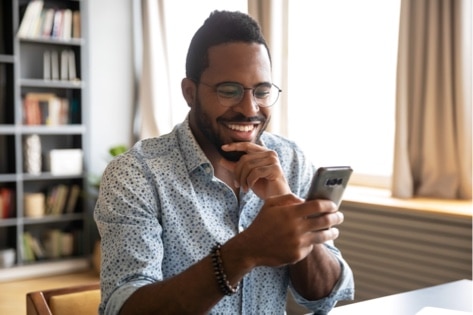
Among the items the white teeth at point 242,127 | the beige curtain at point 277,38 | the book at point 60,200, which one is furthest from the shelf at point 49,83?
the white teeth at point 242,127

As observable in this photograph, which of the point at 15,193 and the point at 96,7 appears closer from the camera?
the point at 15,193

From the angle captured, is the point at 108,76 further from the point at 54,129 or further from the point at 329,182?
the point at 329,182

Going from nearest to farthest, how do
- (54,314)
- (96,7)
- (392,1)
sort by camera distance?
(54,314) → (392,1) → (96,7)

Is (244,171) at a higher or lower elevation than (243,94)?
lower

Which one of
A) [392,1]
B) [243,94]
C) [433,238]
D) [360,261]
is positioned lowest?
[360,261]

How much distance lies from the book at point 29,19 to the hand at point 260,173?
3498 mm

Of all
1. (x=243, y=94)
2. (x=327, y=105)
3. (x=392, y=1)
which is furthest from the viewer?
(x=327, y=105)

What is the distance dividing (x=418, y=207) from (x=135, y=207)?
5.73 feet

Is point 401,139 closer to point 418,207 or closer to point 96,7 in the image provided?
point 418,207

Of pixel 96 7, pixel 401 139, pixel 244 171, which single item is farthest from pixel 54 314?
pixel 96 7

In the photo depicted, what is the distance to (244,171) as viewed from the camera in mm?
1420

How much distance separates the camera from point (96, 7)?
4.91 m

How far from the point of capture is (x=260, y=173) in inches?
55.5

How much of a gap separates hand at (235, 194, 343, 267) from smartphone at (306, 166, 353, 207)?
2cm
